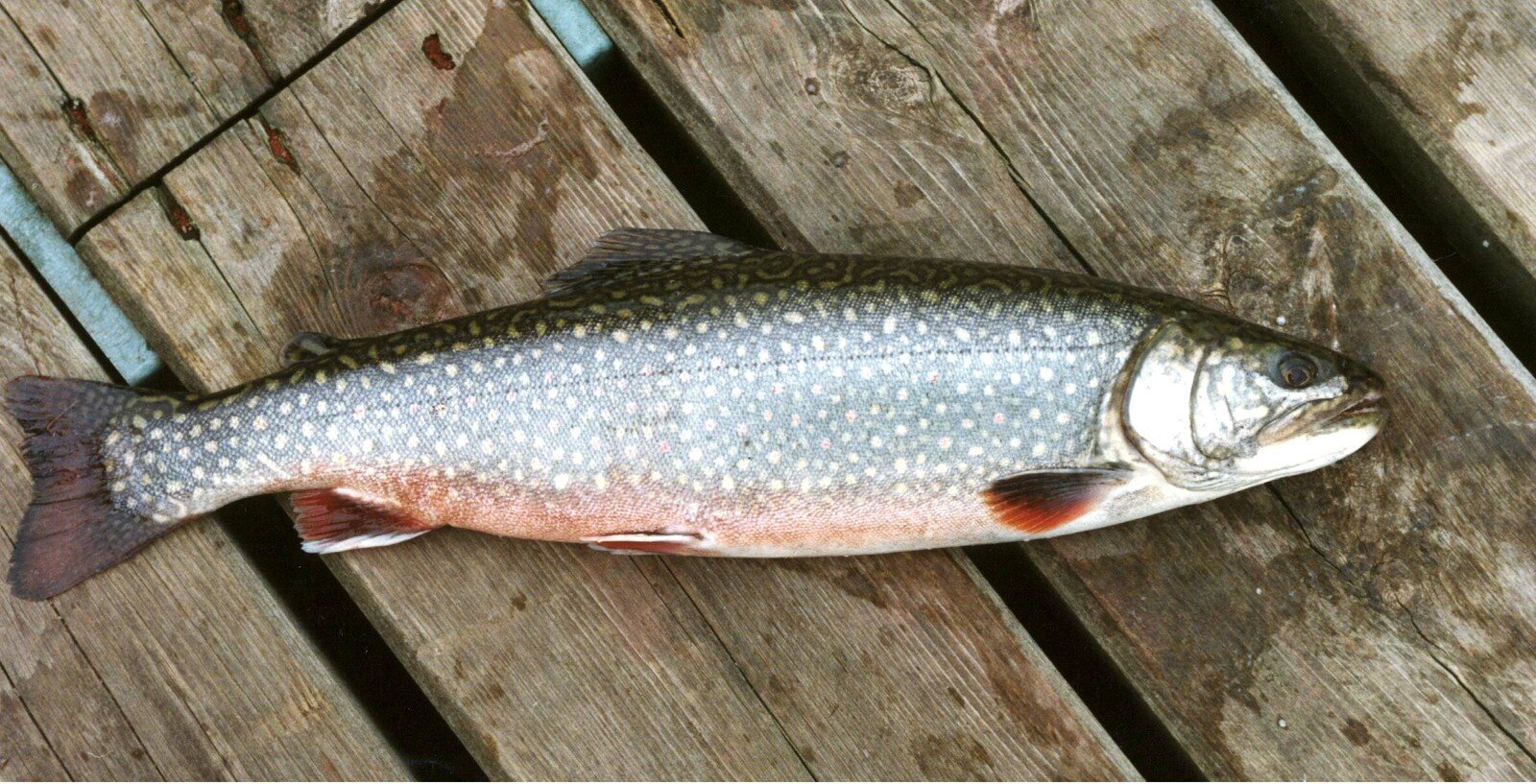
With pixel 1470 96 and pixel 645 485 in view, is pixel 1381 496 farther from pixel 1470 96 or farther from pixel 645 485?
pixel 645 485

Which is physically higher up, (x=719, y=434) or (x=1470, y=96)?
(x=719, y=434)

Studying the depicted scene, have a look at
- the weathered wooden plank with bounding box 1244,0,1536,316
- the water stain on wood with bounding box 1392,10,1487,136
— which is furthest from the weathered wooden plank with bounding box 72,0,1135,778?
the water stain on wood with bounding box 1392,10,1487,136

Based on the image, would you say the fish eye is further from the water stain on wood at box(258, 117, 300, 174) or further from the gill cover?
the water stain on wood at box(258, 117, 300, 174)

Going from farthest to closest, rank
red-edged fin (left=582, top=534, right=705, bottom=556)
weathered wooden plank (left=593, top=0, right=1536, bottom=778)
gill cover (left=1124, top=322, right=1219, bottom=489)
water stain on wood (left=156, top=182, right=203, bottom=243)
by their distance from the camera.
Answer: water stain on wood (left=156, top=182, right=203, bottom=243) < weathered wooden plank (left=593, top=0, right=1536, bottom=778) < red-edged fin (left=582, top=534, right=705, bottom=556) < gill cover (left=1124, top=322, right=1219, bottom=489)

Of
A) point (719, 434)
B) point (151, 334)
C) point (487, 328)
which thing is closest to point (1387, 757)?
point (719, 434)

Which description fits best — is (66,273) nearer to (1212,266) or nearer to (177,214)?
(177,214)

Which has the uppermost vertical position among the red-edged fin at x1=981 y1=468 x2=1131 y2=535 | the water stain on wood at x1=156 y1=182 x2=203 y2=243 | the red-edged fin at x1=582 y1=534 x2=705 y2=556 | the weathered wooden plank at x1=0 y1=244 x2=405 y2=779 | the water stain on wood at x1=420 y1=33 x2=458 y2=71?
the water stain on wood at x1=156 y1=182 x2=203 y2=243
